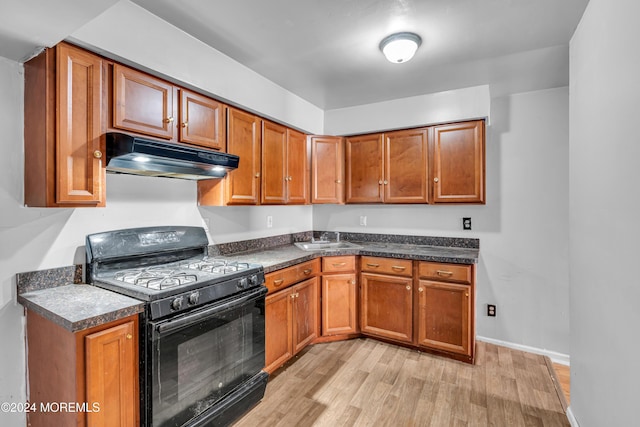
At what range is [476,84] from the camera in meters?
2.77

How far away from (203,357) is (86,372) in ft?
1.89

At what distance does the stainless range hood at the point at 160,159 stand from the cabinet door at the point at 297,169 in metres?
0.87

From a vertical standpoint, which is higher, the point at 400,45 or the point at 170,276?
the point at 400,45

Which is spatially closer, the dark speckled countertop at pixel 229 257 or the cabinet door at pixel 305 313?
the dark speckled countertop at pixel 229 257

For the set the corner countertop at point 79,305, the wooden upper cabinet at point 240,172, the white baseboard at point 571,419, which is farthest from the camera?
the wooden upper cabinet at point 240,172

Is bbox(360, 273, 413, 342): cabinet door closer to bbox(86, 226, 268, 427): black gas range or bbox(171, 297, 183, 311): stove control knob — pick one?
bbox(86, 226, 268, 427): black gas range

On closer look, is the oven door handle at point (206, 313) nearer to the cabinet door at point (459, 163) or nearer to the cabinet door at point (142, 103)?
the cabinet door at point (142, 103)

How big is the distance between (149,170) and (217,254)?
973 millimetres

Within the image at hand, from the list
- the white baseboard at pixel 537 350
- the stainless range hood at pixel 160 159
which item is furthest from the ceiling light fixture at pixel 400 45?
the white baseboard at pixel 537 350

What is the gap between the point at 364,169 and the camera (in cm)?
338

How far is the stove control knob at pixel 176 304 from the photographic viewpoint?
1566 mm

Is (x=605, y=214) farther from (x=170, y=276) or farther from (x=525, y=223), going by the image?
(x=170, y=276)

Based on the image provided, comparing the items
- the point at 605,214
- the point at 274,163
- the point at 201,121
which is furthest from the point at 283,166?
the point at 605,214

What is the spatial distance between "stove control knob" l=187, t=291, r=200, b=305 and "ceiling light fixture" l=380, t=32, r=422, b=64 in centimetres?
197
